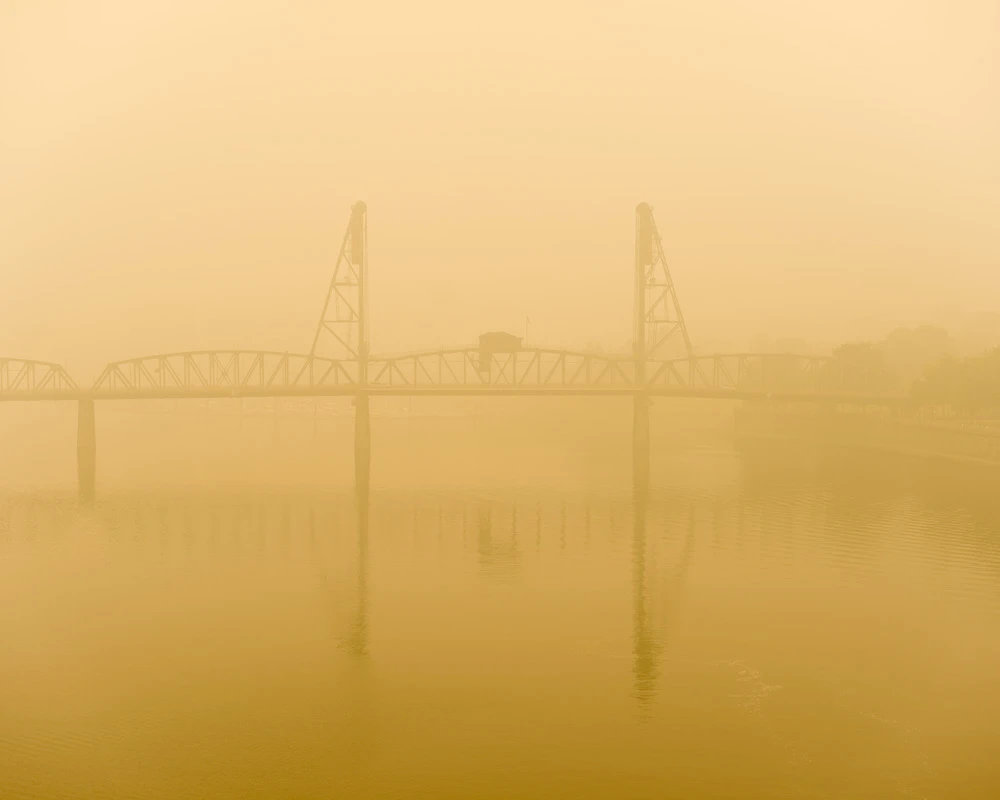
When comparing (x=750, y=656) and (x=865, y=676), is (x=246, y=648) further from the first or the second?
(x=865, y=676)

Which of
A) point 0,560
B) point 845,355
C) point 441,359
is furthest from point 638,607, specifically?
point 845,355

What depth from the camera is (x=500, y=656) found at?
30109 mm

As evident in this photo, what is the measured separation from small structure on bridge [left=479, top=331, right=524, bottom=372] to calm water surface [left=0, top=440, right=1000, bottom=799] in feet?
120

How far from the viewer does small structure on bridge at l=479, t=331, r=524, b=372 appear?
92000 mm

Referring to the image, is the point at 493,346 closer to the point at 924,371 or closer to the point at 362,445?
the point at 362,445

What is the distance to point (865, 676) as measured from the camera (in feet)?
92.8

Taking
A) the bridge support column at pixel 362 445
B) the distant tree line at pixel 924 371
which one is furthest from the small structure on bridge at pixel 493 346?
the distant tree line at pixel 924 371

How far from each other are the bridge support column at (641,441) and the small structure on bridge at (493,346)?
14.1 metres

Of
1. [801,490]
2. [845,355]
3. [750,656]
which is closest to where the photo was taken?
[750,656]

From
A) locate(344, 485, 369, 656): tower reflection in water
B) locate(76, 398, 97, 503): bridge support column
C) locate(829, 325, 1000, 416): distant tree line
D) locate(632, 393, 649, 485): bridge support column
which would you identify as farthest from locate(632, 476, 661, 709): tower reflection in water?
locate(829, 325, 1000, 416): distant tree line

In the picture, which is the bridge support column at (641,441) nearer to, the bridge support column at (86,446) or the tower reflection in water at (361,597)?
the tower reflection in water at (361,597)

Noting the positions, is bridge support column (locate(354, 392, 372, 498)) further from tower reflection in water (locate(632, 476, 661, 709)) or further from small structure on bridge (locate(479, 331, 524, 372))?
tower reflection in water (locate(632, 476, 661, 709))

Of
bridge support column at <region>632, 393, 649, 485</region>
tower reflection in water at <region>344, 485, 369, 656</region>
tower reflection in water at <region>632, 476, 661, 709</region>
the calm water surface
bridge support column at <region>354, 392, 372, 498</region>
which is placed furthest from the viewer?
bridge support column at <region>632, 393, 649, 485</region>

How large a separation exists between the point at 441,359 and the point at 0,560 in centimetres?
5200
